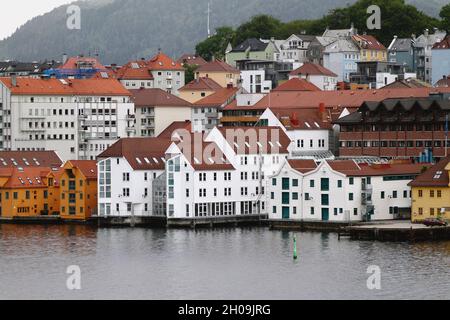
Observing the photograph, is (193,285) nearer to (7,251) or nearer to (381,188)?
(7,251)

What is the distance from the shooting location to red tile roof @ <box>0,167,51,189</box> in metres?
103

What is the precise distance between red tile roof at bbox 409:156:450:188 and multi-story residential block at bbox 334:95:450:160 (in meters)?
11.6

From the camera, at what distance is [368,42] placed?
159625 mm

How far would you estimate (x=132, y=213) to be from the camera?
3836 inches

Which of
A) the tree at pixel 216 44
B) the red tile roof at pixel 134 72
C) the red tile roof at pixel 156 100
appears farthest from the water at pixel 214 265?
the tree at pixel 216 44

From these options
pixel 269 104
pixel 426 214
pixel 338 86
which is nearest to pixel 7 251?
pixel 426 214

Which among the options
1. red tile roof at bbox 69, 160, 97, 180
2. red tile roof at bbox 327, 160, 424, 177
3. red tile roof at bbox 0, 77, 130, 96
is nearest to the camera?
red tile roof at bbox 327, 160, 424, 177

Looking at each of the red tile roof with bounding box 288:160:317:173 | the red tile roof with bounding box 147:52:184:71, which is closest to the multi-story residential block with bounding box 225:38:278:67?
the red tile roof with bounding box 147:52:184:71

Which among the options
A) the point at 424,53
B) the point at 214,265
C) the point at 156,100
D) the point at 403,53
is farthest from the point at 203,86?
the point at 214,265

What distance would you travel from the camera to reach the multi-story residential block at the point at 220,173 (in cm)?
9438

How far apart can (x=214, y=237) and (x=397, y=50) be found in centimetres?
7644

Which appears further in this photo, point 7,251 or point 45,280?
point 7,251

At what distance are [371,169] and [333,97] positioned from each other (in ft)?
93.9

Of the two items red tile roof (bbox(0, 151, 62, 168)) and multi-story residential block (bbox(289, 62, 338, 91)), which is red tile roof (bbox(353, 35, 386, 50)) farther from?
red tile roof (bbox(0, 151, 62, 168))
